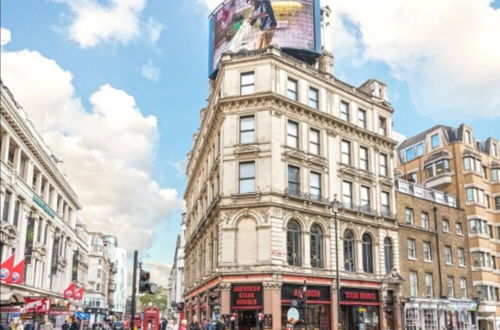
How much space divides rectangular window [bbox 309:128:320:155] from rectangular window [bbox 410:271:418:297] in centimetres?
1455

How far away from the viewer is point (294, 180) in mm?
36656

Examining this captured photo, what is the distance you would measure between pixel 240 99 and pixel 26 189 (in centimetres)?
1945

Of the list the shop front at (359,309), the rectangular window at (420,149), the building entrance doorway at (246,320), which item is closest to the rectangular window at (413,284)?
the shop front at (359,309)

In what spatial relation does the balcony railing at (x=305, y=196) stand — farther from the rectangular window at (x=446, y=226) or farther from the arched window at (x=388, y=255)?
the rectangular window at (x=446, y=226)

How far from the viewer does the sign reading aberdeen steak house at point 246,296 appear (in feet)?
109

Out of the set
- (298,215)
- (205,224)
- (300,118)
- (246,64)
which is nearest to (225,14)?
(246,64)

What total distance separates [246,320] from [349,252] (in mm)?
9568

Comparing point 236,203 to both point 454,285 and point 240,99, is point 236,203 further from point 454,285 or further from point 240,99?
point 454,285

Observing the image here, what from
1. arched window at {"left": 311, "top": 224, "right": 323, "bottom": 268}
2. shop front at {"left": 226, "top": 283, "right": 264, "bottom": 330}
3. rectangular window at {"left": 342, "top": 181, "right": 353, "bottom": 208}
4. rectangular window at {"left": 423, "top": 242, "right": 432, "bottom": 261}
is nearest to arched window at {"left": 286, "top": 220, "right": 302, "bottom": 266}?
arched window at {"left": 311, "top": 224, "right": 323, "bottom": 268}

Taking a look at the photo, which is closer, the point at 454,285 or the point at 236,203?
the point at 236,203

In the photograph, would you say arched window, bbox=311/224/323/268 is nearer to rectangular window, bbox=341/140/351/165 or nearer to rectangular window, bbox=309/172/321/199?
rectangular window, bbox=309/172/321/199

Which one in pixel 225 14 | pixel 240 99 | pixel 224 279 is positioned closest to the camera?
pixel 224 279

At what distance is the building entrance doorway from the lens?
34.1m

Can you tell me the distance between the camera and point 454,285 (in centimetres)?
4788
